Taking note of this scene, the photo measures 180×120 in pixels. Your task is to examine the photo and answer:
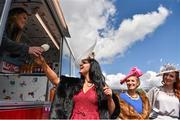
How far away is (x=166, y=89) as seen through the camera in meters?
3.79

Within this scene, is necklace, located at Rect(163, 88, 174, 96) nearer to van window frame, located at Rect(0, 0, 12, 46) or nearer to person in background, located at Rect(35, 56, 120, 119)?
person in background, located at Rect(35, 56, 120, 119)

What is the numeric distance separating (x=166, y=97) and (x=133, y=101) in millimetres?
439

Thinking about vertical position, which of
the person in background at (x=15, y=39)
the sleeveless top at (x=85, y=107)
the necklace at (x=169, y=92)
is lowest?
the sleeveless top at (x=85, y=107)

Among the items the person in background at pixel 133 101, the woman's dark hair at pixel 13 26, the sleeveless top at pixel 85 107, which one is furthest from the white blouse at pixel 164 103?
the woman's dark hair at pixel 13 26

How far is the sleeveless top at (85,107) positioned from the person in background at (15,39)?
21.1 inches

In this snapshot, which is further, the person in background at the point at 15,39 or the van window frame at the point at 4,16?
the person in background at the point at 15,39

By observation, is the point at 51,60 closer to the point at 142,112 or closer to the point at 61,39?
the point at 61,39

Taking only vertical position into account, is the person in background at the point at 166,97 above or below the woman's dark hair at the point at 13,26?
below

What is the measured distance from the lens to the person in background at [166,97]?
357 centimetres

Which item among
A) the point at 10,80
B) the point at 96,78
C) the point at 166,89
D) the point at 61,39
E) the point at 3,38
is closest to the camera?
the point at 3,38

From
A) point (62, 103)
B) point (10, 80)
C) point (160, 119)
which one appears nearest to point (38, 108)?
point (10, 80)

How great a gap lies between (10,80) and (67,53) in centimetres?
122

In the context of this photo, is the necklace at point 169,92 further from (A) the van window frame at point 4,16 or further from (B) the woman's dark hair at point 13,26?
(A) the van window frame at point 4,16

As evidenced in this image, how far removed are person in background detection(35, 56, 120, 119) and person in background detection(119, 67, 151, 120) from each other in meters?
0.32
